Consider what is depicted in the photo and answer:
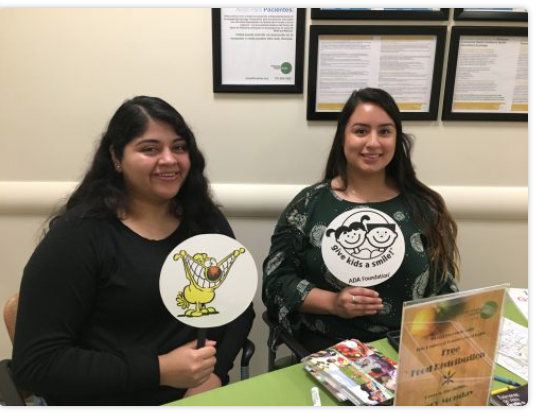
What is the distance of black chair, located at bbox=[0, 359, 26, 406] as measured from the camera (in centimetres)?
101

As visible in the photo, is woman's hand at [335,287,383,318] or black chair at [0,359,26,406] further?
woman's hand at [335,287,383,318]

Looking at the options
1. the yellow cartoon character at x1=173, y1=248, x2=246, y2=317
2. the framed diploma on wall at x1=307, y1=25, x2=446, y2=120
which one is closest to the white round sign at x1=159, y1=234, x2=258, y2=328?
the yellow cartoon character at x1=173, y1=248, x2=246, y2=317

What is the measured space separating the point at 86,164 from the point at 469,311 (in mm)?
1587

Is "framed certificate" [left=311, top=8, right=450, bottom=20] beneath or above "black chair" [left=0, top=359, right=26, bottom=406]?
Result: above

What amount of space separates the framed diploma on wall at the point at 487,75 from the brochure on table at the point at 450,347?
118 centimetres

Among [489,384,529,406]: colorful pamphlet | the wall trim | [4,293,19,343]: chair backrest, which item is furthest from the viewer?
the wall trim

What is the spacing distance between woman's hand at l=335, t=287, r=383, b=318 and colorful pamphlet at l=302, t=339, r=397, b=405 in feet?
A: 0.44

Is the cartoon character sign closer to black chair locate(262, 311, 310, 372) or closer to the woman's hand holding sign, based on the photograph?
the woman's hand holding sign

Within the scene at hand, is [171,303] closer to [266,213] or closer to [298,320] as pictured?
[298,320]

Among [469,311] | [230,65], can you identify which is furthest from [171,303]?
[230,65]

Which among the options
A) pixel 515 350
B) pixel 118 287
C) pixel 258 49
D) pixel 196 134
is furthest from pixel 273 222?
pixel 515 350

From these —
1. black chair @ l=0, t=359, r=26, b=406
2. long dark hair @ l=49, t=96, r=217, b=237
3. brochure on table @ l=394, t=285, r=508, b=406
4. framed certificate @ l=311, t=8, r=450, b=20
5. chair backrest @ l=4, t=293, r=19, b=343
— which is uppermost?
framed certificate @ l=311, t=8, r=450, b=20

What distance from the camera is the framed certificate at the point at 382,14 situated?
1.54m

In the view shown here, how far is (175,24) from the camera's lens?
62.0 inches
